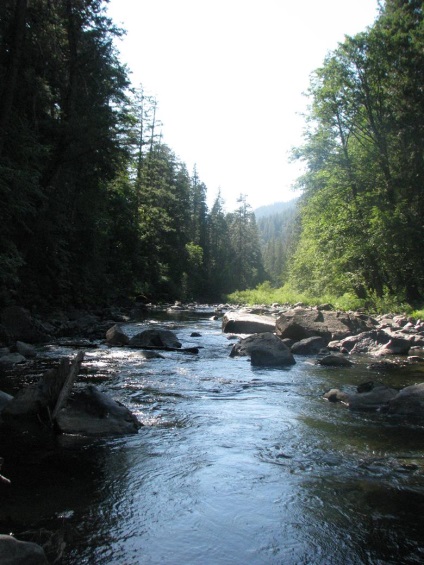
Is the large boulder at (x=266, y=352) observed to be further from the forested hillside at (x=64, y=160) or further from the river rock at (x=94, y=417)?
the forested hillside at (x=64, y=160)

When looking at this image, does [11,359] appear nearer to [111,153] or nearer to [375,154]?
[111,153]

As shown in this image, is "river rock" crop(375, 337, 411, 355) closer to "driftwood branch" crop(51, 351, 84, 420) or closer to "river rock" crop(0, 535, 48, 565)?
"driftwood branch" crop(51, 351, 84, 420)

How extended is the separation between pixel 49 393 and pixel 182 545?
3329mm

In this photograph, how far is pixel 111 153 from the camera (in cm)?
2059

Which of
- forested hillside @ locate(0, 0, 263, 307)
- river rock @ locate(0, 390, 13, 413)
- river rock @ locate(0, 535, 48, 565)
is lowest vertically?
river rock @ locate(0, 535, 48, 565)

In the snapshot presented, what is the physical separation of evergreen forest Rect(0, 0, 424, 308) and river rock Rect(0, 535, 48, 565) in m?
9.86

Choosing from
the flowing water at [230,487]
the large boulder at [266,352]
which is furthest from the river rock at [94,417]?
the large boulder at [266,352]

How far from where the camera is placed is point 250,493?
404 centimetres

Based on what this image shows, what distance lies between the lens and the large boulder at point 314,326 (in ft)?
48.3

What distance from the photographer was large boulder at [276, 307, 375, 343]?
1473 cm

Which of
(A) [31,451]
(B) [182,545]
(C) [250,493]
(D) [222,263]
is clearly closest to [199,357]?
Result: (A) [31,451]

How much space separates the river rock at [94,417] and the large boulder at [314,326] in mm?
9626

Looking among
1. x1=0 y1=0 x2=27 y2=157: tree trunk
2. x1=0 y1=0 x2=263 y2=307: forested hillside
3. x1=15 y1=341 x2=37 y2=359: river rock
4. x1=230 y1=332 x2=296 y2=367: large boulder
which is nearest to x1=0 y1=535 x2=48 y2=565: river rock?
x1=230 y1=332 x2=296 y2=367: large boulder

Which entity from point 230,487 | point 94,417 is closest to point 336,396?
point 230,487
